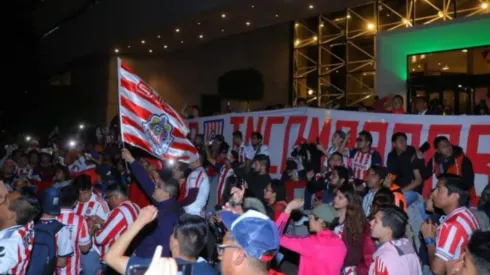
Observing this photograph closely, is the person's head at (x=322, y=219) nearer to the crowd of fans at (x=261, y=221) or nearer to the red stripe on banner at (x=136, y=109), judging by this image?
the crowd of fans at (x=261, y=221)

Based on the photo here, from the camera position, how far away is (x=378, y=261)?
4824 mm

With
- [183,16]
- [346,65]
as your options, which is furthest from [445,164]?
[346,65]

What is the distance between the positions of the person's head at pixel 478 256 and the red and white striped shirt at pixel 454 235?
1.47 metres

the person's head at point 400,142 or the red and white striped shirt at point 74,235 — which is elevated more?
the person's head at point 400,142

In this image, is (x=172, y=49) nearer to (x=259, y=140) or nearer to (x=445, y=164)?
(x=259, y=140)

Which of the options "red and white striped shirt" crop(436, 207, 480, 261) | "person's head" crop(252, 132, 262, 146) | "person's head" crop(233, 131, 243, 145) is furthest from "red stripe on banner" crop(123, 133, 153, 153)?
"person's head" crop(233, 131, 243, 145)

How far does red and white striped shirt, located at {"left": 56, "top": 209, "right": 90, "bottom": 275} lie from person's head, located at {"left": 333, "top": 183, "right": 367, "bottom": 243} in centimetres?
274

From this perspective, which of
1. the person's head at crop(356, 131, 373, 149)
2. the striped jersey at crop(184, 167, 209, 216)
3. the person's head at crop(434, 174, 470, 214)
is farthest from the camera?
the person's head at crop(356, 131, 373, 149)

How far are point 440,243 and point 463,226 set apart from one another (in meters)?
0.27

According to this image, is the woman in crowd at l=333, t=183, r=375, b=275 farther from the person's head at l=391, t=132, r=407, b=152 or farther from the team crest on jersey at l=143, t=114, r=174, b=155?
the person's head at l=391, t=132, r=407, b=152

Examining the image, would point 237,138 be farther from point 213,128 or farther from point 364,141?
point 364,141

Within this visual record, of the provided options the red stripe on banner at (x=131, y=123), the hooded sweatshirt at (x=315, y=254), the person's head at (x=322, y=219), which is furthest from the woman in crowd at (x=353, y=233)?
the red stripe on banner at (x=131, y=123)

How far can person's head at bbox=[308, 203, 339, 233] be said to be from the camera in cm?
543

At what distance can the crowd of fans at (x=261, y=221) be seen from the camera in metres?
3.78
